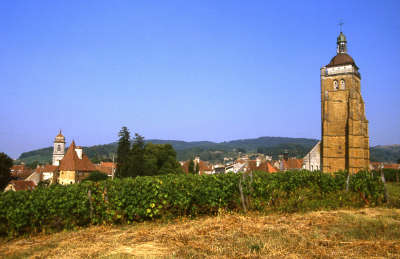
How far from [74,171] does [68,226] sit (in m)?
38.3

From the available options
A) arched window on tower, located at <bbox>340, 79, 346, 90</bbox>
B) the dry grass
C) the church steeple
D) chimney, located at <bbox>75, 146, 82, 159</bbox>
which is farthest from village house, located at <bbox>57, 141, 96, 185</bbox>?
the church steeple

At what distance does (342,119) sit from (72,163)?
3832 cm

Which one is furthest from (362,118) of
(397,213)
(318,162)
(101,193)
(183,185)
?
(101,193)

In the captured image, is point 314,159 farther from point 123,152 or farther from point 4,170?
point 4,170

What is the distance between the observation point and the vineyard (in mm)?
11211

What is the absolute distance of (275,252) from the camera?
6.56m

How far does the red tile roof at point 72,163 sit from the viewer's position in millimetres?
46644

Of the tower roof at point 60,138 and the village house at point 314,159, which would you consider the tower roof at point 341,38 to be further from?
the tower roof at point 60,138

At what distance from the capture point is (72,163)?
47031mm

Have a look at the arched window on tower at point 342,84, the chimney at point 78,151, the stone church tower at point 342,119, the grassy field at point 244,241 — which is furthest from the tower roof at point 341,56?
the chimney at point 78,151

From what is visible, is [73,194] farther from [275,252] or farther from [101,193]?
[275,252]

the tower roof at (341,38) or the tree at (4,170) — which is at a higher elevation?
the tower roof at (341,38)

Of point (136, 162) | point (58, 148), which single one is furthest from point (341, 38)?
point (58, 148)

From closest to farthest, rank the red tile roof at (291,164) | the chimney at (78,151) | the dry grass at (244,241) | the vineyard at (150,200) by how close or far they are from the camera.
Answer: the dry grass at (244,241) < the vineyard at (150,200) < the chimney at (78,151) < the red tile roof at (291,164)
